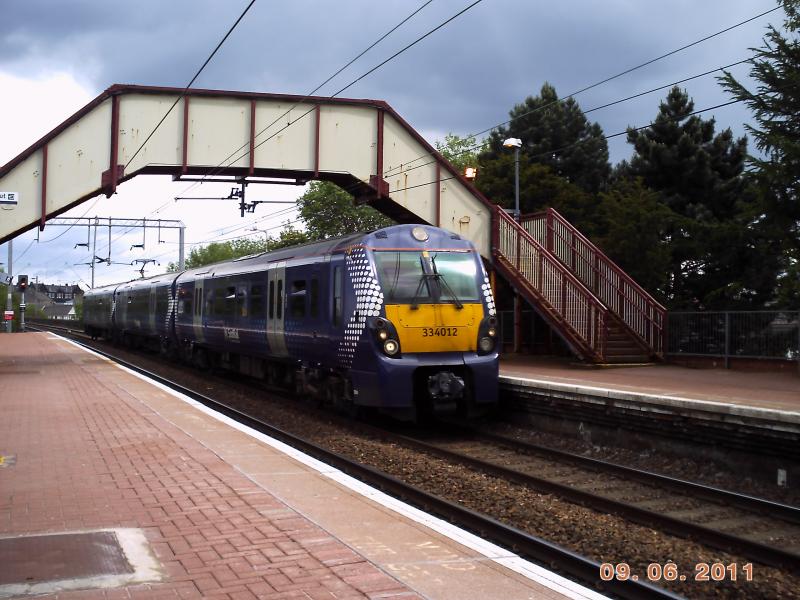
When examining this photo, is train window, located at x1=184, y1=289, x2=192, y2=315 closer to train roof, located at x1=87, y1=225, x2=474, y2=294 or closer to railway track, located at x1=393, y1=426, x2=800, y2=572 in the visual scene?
train roof, located at x1=87, y1=225, x2=474, y2=294

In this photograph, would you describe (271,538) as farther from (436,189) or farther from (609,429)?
(436,189)

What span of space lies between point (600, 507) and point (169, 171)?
1778cm

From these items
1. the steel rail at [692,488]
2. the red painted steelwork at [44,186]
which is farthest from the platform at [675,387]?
the red painted steelwork at [44,186]

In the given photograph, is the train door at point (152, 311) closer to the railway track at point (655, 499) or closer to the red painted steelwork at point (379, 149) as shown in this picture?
the red painted steelwork at point (379, 149)

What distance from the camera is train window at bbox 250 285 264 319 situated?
1771 centimetres

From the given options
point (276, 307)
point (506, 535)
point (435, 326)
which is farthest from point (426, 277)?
point (506, 535)

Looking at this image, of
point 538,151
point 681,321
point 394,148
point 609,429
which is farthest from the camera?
point 538,151

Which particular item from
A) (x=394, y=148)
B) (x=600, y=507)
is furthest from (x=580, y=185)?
(x=600, y=507)

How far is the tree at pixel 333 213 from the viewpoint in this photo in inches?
1799

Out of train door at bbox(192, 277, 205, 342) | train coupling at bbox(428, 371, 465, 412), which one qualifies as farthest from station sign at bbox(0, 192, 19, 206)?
train coupling at bbox(428, 371, 465, 412)

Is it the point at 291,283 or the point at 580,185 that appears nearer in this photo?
the point at 291,283

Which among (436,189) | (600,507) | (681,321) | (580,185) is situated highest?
(580,185)

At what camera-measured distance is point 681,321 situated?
20.1 meters
